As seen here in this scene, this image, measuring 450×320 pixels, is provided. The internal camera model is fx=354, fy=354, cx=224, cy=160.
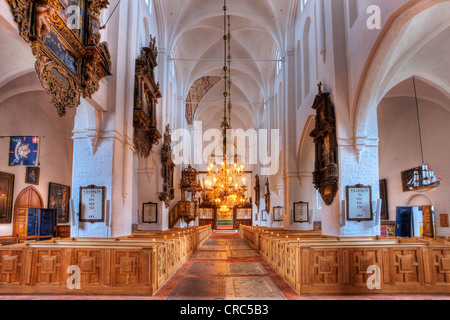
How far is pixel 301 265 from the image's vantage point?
Result: 610cm

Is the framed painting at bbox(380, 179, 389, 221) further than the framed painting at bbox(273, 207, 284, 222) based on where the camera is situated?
No

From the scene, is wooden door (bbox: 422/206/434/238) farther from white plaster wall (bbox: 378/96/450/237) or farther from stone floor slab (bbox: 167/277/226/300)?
stone floor slab (bbox: 167/277/226/300)

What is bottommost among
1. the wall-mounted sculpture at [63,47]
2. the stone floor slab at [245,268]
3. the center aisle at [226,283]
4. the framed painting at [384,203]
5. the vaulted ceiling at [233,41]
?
the stone floor slab at [245,268]

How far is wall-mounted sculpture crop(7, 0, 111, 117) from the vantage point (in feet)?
16.7

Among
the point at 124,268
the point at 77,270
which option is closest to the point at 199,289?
the point at 124,268

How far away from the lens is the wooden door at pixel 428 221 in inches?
520

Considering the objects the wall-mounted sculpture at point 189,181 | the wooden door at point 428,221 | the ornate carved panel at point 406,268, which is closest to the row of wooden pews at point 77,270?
the ornate carved panel at point 406,268

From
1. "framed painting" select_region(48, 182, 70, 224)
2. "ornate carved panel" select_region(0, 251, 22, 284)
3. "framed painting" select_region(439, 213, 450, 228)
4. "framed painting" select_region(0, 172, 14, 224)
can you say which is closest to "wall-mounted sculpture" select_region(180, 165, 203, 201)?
"framed painting" select_region(48, 182, 70, 224)

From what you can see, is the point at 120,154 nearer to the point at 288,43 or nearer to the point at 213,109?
the point at 288,43

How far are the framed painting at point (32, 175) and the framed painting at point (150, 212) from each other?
15.4 ft

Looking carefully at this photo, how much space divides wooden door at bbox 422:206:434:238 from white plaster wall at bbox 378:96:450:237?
0.71ft

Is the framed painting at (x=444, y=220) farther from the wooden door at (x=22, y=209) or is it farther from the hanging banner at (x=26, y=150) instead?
the wooden door at (x=22, y=209)

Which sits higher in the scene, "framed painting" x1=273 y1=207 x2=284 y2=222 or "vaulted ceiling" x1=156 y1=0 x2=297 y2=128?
"vaulted ceiling" x1=156 y1=0 x2=297 y2=128

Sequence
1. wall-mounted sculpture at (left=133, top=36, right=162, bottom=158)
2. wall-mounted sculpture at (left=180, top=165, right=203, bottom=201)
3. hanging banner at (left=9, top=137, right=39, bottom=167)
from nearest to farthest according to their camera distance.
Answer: hanging banner at (left=9, top=137, right=39, bottom=167)
wall-mounted sculpture at (left=133, top=36, right=162, bottom=158)
wall-mounted sculpture at (left=180, top=165, right=203, bottom=201)
